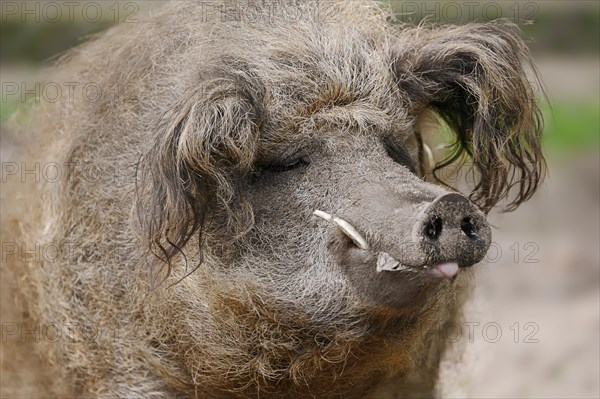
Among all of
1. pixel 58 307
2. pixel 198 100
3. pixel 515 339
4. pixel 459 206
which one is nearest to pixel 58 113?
pixel 58 307

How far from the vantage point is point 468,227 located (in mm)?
3906

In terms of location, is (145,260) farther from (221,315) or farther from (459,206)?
(459,206)

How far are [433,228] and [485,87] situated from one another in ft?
3.56

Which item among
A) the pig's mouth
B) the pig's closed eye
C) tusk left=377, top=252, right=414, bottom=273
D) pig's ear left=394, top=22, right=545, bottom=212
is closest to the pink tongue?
the pig's mouth

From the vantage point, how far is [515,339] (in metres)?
8.13

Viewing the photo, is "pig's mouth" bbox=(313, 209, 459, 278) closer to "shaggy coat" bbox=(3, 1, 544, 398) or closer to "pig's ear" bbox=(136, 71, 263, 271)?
"shaggy coat" bbox=(3, 1, 544, 398)

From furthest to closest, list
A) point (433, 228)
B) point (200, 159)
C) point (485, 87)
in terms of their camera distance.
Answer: point (485, 87) < point (200, 159) < point (433, 228)

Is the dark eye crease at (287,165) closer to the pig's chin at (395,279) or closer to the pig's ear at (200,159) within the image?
the pig's ear at (200,159)

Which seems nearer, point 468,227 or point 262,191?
point 468,227

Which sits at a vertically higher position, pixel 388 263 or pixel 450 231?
pixel 450 231

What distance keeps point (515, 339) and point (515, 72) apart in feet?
12.5

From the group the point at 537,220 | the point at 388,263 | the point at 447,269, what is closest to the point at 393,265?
the point at 388,263

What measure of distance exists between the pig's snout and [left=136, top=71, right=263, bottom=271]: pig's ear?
2.97 ft

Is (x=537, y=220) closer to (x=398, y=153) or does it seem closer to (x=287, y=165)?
(x=398, y=153)
